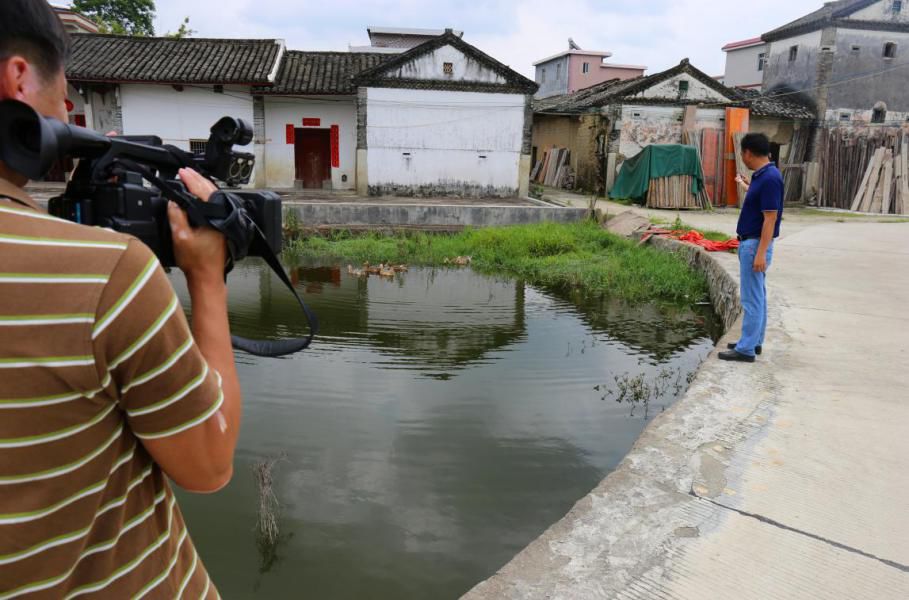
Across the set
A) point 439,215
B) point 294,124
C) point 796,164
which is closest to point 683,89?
point 796,164

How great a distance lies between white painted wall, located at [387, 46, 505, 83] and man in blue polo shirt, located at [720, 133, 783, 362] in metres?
14.6

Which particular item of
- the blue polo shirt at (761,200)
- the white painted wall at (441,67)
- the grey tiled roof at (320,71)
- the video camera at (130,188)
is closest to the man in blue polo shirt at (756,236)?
the blue polo shirt at (761,200)

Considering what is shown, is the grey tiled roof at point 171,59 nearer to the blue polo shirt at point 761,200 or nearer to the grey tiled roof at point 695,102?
the grey tiled roof at point 695,102

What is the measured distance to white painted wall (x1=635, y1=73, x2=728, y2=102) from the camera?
65.7ft

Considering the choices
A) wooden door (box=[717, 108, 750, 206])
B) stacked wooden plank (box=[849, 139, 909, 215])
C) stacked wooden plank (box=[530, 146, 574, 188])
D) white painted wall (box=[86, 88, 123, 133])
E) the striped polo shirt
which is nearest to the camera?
the striped polo shirt

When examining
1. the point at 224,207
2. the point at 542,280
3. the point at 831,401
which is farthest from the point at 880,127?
the point at 224,207

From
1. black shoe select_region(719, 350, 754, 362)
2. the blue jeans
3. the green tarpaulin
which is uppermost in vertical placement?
the green tarpaulin

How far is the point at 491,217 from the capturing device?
47.5 feet

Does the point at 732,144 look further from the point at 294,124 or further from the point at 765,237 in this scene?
the point at 765,237

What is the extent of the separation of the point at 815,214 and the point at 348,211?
1268cm

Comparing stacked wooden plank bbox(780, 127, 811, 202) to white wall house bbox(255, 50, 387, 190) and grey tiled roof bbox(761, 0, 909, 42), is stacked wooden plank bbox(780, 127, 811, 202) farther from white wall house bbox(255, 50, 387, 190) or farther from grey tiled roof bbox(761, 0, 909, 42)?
white wall house bbox(255, 50, 387, 190)

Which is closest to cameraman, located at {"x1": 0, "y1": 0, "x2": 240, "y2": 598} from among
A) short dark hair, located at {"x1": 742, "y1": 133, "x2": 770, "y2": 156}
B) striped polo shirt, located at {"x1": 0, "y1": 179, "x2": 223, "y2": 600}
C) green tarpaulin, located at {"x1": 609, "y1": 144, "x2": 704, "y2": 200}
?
striped polo shirt, located at {"x1": 0, "y1": 179, "x2": 223, "y2": 600}

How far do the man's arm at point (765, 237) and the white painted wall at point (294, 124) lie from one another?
53.7 feet

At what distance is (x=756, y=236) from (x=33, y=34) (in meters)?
4.88
